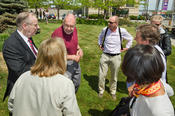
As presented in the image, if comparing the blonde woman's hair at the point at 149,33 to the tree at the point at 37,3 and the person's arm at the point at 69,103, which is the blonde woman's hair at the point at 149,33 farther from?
the tree at the point at 37,3

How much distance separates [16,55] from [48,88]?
1101 mm

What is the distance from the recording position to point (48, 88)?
5.33 feet

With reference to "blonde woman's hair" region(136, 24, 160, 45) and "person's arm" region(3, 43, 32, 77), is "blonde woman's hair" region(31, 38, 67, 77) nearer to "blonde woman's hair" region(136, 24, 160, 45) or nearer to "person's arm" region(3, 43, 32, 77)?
"person's arm" region(3, 43, 32, 77)

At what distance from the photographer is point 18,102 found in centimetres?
177

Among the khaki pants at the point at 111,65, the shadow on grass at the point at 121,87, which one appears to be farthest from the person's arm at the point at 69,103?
the shadow on grass at the point at 121,87

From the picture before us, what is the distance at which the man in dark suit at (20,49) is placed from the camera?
93.1 inches

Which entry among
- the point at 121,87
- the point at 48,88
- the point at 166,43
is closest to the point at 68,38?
the point at 48,88

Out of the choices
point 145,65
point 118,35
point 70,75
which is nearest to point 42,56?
point 145,65

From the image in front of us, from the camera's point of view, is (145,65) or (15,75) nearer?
(145,65)

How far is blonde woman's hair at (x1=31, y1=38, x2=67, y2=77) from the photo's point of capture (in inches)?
65.7

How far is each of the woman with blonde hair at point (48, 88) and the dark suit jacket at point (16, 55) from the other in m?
0.71

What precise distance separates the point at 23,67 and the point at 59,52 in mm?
1063

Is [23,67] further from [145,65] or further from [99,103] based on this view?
[99,103]

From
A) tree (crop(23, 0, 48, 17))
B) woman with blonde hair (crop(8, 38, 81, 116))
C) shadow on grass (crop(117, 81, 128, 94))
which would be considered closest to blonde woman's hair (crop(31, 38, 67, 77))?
woman with blonde hair (crop(8, 38, 81, 116))
